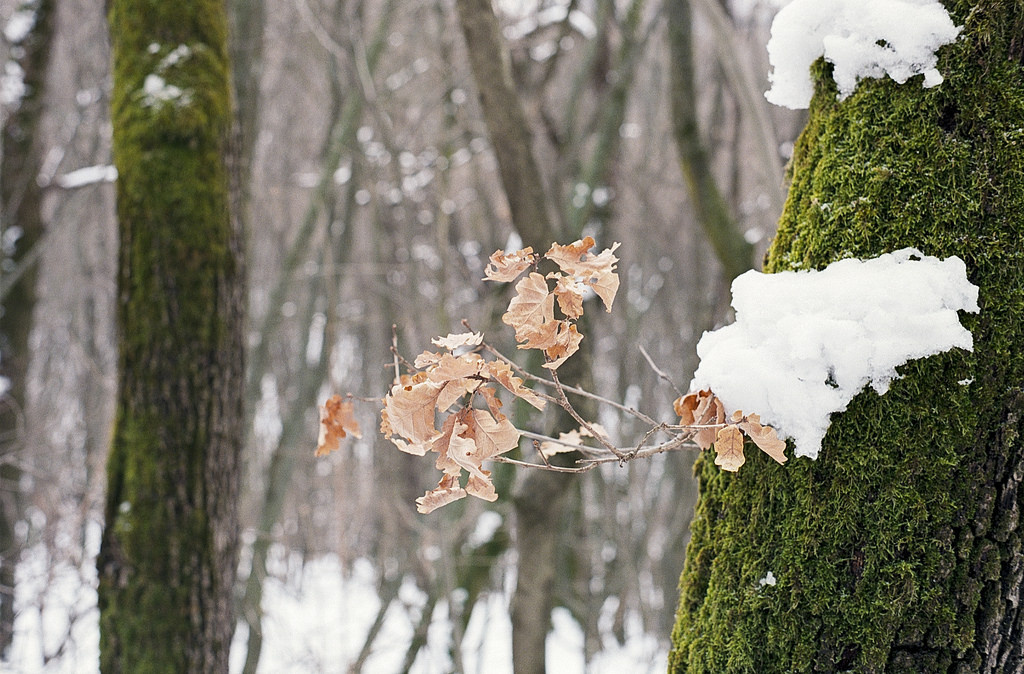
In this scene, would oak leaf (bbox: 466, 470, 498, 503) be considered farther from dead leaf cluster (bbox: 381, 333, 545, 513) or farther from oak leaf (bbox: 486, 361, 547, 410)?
oak leaf (bbox: 486, 361, 547, 410)

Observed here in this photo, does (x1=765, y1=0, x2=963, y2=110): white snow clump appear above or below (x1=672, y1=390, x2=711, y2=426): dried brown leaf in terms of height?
above

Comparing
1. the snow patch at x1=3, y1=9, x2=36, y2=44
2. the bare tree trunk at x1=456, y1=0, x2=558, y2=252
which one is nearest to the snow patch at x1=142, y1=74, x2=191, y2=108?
the bare tree trunk at x1=456, y1=0, x2=558, y2=252

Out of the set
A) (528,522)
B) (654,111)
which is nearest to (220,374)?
(528,522)

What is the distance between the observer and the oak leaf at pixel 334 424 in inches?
59.7

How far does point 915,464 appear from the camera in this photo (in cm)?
109

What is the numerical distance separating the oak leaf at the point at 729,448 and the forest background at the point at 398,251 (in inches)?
62.5

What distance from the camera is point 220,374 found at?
9.57 feet

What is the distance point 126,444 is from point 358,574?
33.0 feet

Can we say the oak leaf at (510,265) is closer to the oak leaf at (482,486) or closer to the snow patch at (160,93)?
the oak leaf at (482,486)

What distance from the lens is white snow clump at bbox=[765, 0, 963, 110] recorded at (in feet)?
3.89

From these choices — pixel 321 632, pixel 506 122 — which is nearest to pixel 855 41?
pixel 506 122

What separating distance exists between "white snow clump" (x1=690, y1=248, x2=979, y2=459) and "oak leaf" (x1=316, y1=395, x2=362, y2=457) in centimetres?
70

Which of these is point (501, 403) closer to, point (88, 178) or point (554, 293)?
point (554, 293)

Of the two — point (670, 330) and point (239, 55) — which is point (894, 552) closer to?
point (239, 55)
